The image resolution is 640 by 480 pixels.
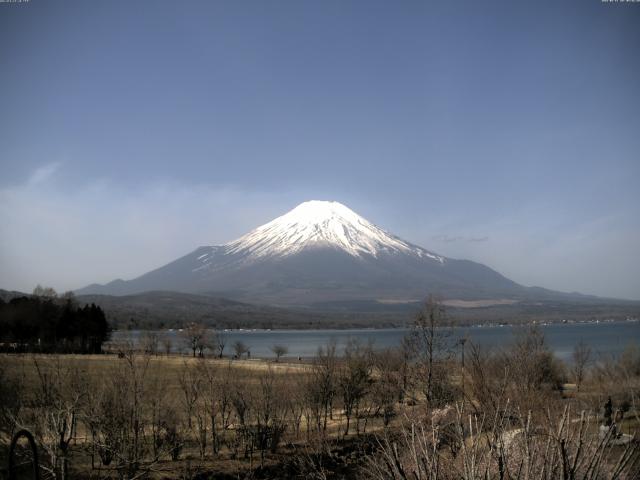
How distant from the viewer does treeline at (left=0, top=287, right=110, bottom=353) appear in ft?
211

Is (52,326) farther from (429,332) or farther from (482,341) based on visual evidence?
(482,341)

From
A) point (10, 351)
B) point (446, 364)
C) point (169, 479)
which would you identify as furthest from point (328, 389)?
point (10, 351)

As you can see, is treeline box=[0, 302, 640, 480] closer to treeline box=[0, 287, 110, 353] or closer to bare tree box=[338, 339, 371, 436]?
bare tree box=[338, 339, 371, 436]

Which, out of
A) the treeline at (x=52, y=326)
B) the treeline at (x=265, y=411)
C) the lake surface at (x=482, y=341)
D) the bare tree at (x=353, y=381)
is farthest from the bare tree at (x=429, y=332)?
the treeline at (x=52, y=326)

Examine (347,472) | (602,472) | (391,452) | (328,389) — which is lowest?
(347,472)

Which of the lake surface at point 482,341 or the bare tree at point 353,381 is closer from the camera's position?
the bare tree at point 353,381

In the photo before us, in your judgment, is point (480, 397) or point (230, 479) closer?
point (480, 397)

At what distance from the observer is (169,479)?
17484 millimetres

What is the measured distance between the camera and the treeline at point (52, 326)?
64312 millimetres

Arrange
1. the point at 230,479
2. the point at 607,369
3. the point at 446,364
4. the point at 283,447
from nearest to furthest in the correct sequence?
the point at 230,479 → the point at 283,447 → the point at 446,364 → the point at 607,369

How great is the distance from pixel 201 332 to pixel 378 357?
50.5 metres

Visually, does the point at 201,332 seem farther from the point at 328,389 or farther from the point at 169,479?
the point at 169,479

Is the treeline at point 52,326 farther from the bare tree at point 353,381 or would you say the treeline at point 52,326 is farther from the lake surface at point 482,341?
the bare tree at point 353,381

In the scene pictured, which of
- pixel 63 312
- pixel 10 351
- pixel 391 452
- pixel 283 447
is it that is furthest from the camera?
pixel 63 312
